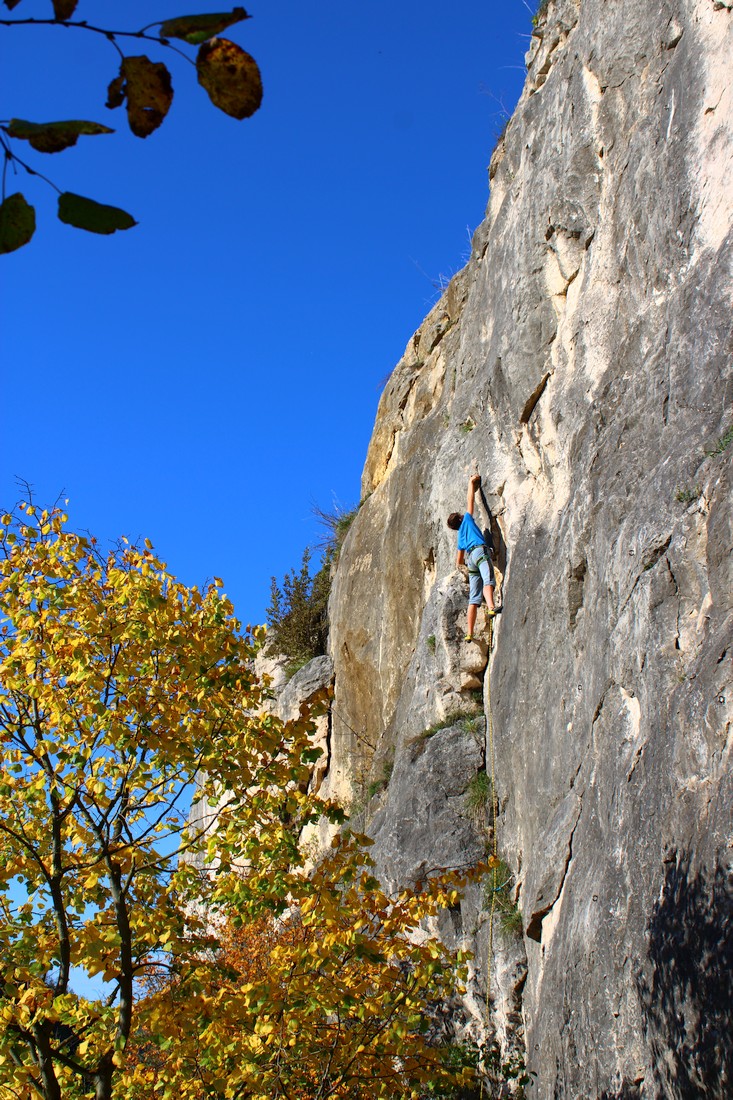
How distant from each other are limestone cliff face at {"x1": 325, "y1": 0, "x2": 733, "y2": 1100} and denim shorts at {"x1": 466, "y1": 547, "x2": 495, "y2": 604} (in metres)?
0.22

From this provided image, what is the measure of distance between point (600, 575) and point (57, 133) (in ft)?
19.8

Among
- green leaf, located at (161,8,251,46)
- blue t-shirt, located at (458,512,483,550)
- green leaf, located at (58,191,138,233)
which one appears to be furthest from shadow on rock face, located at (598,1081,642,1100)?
blue t-shirt, located at (458,512,483,550)

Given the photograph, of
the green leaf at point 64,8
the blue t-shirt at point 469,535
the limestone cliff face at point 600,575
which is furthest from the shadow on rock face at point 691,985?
the blue t-shirt at point 469,535

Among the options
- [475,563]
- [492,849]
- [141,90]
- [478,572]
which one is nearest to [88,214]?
[141,90]

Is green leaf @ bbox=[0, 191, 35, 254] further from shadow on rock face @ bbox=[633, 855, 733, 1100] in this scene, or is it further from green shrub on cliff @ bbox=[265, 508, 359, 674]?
green shrub on cliff @ bbox=[265, 508, 359, 674]

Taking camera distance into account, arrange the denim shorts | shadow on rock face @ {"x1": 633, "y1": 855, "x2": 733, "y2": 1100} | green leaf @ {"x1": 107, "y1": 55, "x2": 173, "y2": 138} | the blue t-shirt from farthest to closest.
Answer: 1. the blue t-shirt
2. the denim shorts
3. shadow on rock face @ {"x1": 633, "y1": 855, "x2": 733, "y2": 1100}
4. green leaf @ {"x1": 107, "y1": 55, "x2": 173, "y2": 138}

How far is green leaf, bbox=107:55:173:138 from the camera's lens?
1808 millimetres

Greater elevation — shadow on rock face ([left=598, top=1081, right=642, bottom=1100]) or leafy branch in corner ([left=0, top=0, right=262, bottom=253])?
leafy branch in corner ([left=0, top=0, right=262, bottom=253])

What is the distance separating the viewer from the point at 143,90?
1.82 m

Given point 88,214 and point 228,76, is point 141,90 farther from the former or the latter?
point 88,214

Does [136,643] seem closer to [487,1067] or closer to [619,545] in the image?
[619,545]

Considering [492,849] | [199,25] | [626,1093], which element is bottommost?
[626,1093]

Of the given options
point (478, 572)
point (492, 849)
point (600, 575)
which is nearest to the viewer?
point (600, 575)

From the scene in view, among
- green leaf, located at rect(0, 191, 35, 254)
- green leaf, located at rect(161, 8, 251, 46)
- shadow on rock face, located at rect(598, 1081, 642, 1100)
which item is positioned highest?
green leaf, located at rect(161, 8, 251, 46)
